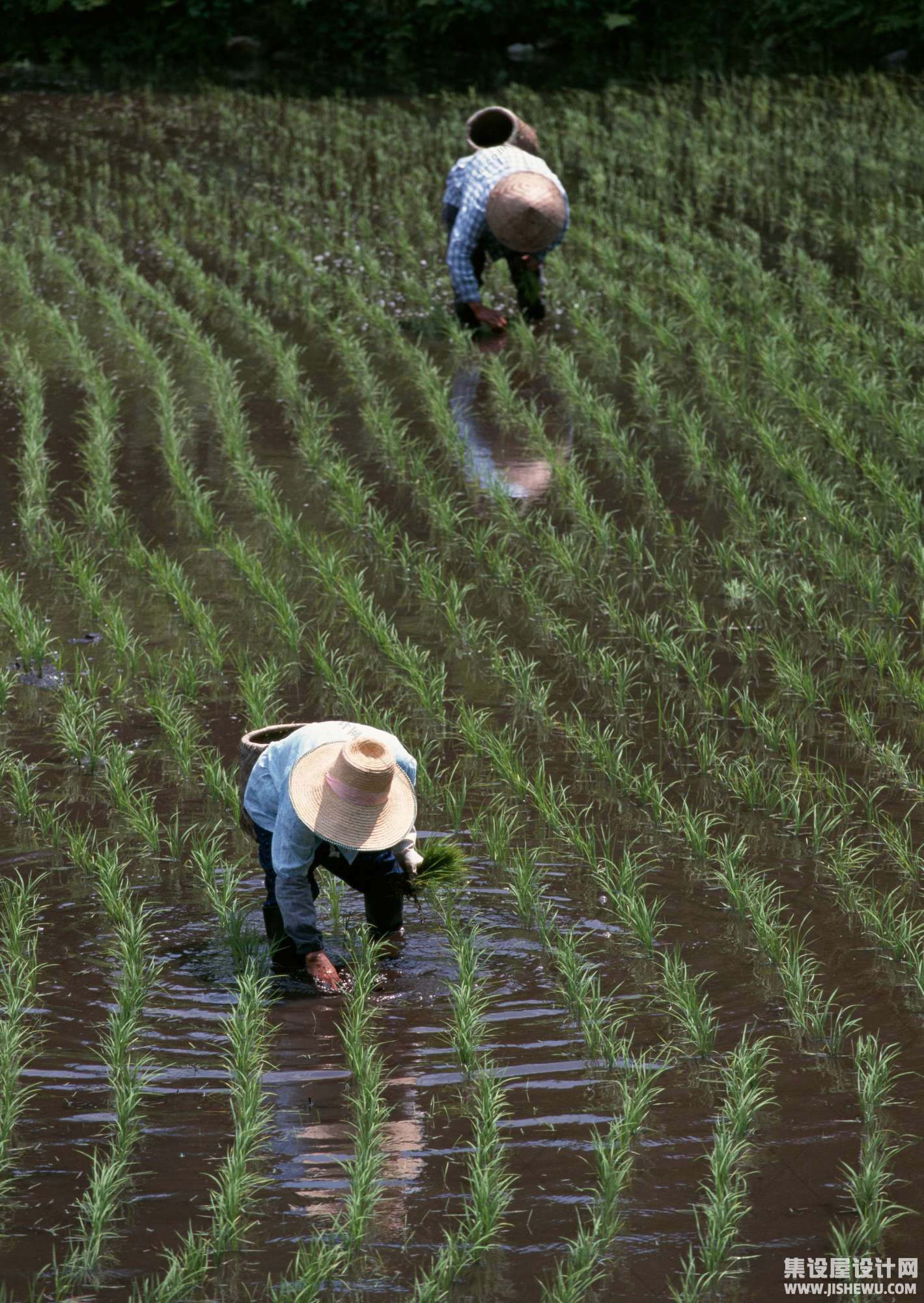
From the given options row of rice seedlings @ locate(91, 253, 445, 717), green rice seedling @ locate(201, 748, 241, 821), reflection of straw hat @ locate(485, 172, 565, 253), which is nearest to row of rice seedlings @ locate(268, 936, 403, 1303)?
green rice seedling @ locate(201, 748, 241, 821)

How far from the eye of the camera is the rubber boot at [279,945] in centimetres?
373

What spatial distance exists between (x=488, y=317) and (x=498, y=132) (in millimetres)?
936

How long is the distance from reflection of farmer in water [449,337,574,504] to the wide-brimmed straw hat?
3103 mm

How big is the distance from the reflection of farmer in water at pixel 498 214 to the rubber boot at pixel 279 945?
456 centimetres

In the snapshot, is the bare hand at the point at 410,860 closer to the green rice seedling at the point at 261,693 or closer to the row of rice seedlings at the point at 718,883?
the row of rice seedlings at the point at 718,883

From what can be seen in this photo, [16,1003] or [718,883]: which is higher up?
[16,1003]

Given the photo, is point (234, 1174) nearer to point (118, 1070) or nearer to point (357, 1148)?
point (357, 1148)

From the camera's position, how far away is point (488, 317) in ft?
26.7

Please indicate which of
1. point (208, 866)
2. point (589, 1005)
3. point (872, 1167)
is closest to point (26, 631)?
point (208, 866)

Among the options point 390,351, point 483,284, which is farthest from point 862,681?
point 483,284

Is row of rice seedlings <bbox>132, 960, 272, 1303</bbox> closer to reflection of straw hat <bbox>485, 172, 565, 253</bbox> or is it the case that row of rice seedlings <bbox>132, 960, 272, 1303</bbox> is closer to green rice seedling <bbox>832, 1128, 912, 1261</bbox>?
green rice seedling <bbox>832, 1128, 912, 1261</bbox>

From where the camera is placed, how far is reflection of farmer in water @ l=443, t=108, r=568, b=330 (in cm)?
754

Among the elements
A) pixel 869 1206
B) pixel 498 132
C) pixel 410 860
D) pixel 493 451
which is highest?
pixel 498 132

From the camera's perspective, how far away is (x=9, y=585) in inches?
223
